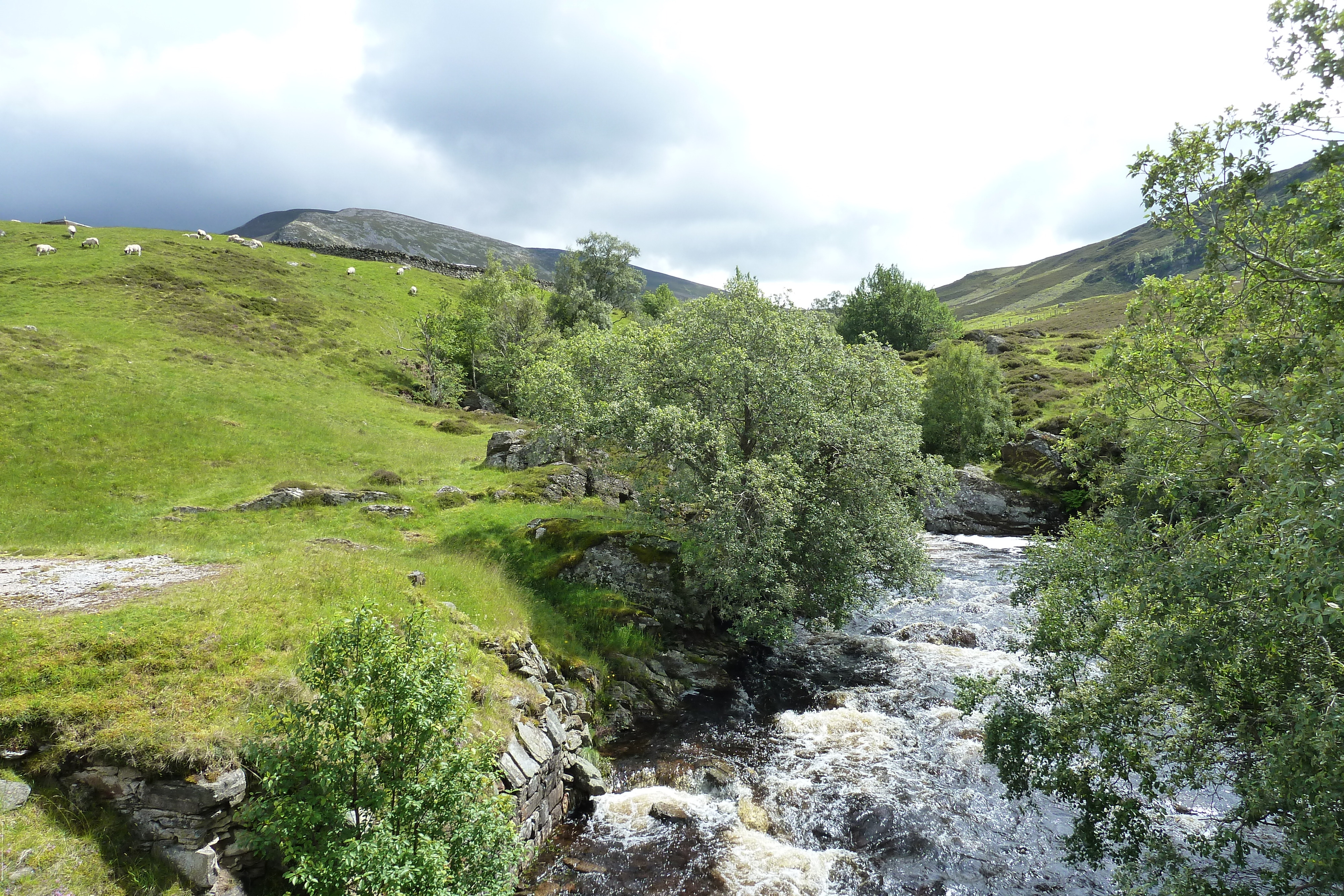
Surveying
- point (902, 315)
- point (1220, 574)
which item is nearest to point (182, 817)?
point (1220, 574)

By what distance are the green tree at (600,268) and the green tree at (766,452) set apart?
73465 millimetres

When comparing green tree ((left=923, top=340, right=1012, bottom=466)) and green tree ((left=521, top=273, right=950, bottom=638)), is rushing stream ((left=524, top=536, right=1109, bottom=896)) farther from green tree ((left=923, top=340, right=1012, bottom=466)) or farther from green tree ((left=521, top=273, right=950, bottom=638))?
green tree ((left=923, top=340, right=1012, bottom=466))

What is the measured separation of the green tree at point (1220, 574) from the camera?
328 inches

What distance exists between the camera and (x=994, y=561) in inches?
1613

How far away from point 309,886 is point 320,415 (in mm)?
52557

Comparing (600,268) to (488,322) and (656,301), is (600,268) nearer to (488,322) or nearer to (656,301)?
(656,301)

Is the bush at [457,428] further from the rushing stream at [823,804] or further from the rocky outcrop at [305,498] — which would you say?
the rushing stream at [823,804]

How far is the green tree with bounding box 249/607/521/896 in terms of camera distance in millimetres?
9625

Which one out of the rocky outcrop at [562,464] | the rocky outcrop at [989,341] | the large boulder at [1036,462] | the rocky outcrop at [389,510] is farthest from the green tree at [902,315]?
the rocky outcrop at [389,510]

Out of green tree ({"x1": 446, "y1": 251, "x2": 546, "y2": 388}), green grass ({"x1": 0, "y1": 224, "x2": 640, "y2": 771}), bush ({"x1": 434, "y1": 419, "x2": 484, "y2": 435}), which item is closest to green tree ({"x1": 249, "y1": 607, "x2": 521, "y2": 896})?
green grass ({"x1": 0, "y1": 224, "x2": 640, "y2": 771})

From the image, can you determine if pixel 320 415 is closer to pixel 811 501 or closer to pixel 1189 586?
pixel 811 501

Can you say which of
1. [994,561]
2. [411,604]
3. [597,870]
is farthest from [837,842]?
[994,561]

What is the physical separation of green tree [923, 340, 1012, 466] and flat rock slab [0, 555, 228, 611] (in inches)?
2461

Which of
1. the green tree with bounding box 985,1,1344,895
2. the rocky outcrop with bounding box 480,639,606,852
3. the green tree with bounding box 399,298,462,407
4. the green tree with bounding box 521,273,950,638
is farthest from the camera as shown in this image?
the green tree with bounding box 399,298,462,407
